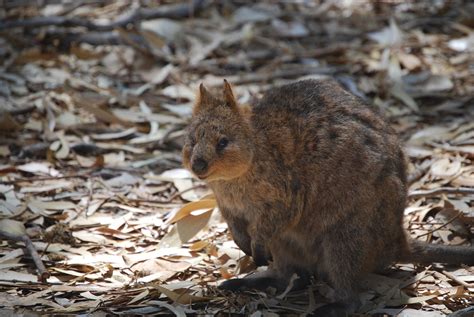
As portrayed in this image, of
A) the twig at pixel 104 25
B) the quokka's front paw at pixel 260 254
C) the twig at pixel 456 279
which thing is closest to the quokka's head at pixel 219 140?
the quokka's front paw at pixel 260 254

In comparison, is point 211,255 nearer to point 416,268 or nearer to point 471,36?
point 416,268

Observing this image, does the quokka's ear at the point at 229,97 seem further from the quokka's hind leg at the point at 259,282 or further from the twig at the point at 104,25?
the twig at the point at 104,25

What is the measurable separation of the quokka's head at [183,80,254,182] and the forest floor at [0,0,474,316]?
32.1 inches

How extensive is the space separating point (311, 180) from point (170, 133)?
2.56 metres

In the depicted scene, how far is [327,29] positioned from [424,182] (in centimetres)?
372

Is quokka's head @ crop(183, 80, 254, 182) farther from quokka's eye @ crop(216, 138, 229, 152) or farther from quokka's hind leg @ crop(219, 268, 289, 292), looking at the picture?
quokka's hind leg @ crop(219, 268, 289, 292)

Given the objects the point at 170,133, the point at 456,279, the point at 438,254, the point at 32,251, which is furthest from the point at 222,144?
the point at 170,133

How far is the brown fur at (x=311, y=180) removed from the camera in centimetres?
490

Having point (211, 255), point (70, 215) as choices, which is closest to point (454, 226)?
point (211, 255)

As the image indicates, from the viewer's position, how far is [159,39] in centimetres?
881

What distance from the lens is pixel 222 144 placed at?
16.2 ft

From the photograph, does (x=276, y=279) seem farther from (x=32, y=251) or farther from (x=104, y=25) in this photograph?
(x=104, y=25)

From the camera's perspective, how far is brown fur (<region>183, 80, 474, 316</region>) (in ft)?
16.1

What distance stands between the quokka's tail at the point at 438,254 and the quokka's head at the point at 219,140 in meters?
1.26
